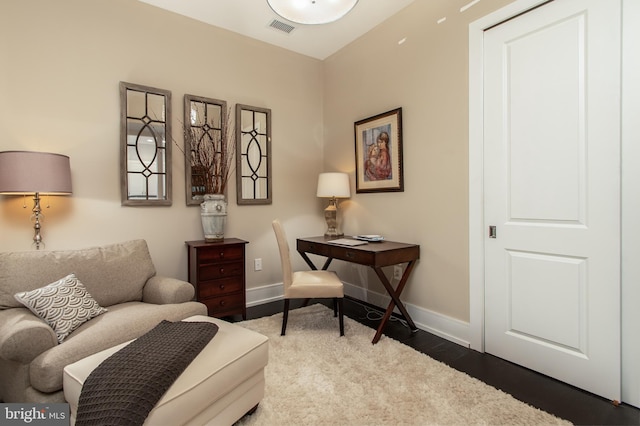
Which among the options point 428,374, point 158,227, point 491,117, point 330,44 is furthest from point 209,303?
point 330,44

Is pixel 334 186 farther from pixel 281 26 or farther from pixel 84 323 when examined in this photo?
pixel 84 323

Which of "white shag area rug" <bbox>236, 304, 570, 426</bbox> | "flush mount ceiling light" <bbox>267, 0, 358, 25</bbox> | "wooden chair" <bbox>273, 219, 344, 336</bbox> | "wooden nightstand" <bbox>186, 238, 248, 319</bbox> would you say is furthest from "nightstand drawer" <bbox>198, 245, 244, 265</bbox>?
"flush mount ceiling light" <bbox>267, 0, 358, 25</bbox>

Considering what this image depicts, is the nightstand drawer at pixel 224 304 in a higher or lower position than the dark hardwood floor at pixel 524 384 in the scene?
higher

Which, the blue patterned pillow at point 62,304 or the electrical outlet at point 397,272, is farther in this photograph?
the electrical outlet at point 397,272

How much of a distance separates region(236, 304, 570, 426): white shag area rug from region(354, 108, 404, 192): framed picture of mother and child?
1.46 m

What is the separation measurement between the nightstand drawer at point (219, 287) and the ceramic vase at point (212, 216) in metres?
0.39

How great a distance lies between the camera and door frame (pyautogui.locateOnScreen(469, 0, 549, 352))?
234cm

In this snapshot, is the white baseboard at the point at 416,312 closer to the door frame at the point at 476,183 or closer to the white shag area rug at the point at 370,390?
the door frame at the point at 476,183

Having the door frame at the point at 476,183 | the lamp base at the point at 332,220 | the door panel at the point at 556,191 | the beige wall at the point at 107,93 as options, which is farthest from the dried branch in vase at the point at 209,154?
the door panel at the point at 556,191

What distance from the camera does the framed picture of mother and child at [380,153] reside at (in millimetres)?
3002

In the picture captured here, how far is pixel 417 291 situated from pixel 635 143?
177cm

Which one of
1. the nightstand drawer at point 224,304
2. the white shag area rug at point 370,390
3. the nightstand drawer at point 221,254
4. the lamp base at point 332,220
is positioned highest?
the lamp base at point 332,220

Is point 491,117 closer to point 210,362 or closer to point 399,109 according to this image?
point 399,109

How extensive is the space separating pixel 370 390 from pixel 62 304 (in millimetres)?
1846
